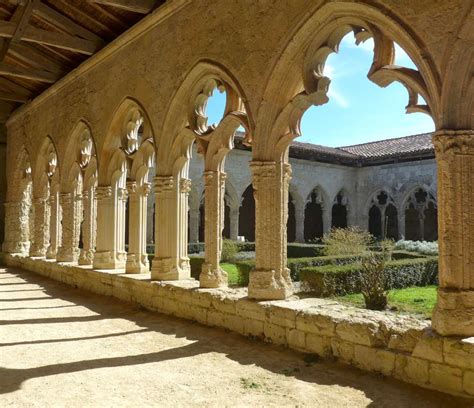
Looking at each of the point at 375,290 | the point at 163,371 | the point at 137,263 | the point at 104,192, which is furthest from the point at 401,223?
the point at 163,371

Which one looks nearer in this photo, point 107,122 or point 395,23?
point 395,23

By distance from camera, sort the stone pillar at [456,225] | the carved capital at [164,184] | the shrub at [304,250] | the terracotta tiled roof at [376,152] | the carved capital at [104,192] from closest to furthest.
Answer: the stone pillar at [456,225] < the carved capital at [164,184] < the carved capital at [104,192] < the shrub at [304,250] < the terracotta tiled roof at [376,152]

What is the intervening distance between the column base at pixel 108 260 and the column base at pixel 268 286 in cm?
390

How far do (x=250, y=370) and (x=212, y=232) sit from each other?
2.11m

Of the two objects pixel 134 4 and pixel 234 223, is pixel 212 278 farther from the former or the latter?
pixel 234 223

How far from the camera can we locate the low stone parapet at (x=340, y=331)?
2939 millimetres

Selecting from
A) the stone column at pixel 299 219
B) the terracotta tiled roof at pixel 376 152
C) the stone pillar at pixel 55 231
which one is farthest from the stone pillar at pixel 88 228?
the stone column at pixel 299 219

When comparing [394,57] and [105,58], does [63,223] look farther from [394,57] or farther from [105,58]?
[394,57]

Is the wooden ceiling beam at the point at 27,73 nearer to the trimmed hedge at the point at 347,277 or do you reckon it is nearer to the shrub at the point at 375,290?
the trimmed hedge at the point at 347,277

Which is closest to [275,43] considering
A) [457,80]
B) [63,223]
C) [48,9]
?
[457,80]

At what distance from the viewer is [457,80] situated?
3111 millimetres

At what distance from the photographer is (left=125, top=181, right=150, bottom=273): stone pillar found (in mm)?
6902

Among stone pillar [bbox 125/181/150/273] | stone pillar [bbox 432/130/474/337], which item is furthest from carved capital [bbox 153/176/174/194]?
stone pillar [bbox 432/130/474/337]

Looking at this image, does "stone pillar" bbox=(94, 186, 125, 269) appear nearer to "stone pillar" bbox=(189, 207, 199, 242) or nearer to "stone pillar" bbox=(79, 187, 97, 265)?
"stone pillar" bbox=(79, 187, 97, 265)
